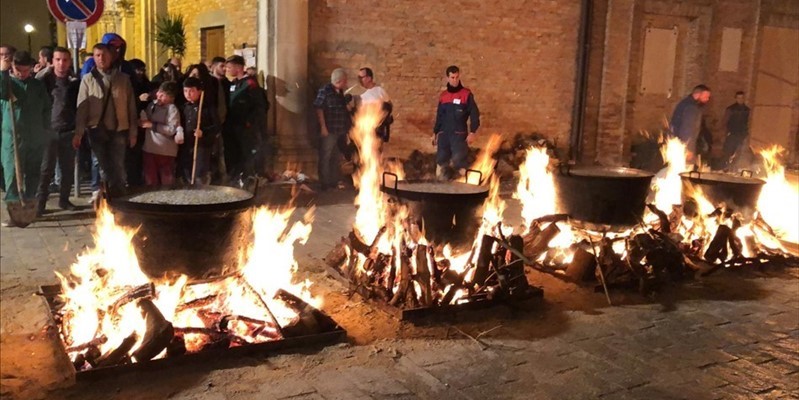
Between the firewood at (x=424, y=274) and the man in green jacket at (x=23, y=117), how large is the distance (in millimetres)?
5153

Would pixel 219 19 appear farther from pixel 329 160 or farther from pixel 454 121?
pixel 454 121

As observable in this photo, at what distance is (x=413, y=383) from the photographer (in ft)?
14.9

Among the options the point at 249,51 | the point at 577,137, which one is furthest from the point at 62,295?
the point at 577,137

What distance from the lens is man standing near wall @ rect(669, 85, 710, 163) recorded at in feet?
38.8

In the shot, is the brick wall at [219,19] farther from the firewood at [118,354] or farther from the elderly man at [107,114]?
the firewood at [118,354]

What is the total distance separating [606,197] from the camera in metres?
7.29

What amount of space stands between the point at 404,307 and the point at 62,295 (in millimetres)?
2485

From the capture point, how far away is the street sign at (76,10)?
29.6ft

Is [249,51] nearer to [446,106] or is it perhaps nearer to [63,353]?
[446,106]

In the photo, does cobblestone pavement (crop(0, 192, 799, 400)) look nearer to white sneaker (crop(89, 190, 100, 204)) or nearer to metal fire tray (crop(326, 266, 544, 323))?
metal fire tray (crop(326, 266, 544, 323))

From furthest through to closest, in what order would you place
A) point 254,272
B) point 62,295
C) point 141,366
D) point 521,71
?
point 521,71
point 254,272
point 62,295
point 141,366

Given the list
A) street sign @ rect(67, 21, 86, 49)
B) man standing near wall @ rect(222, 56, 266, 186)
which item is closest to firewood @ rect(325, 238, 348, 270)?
man standing near wall @ rect(222, 56, 266, 186)

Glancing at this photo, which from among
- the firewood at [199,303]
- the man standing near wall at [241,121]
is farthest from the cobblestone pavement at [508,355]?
the man standing near wall at [241,121]

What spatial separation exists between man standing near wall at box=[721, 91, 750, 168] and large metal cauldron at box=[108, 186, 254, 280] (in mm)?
13909
